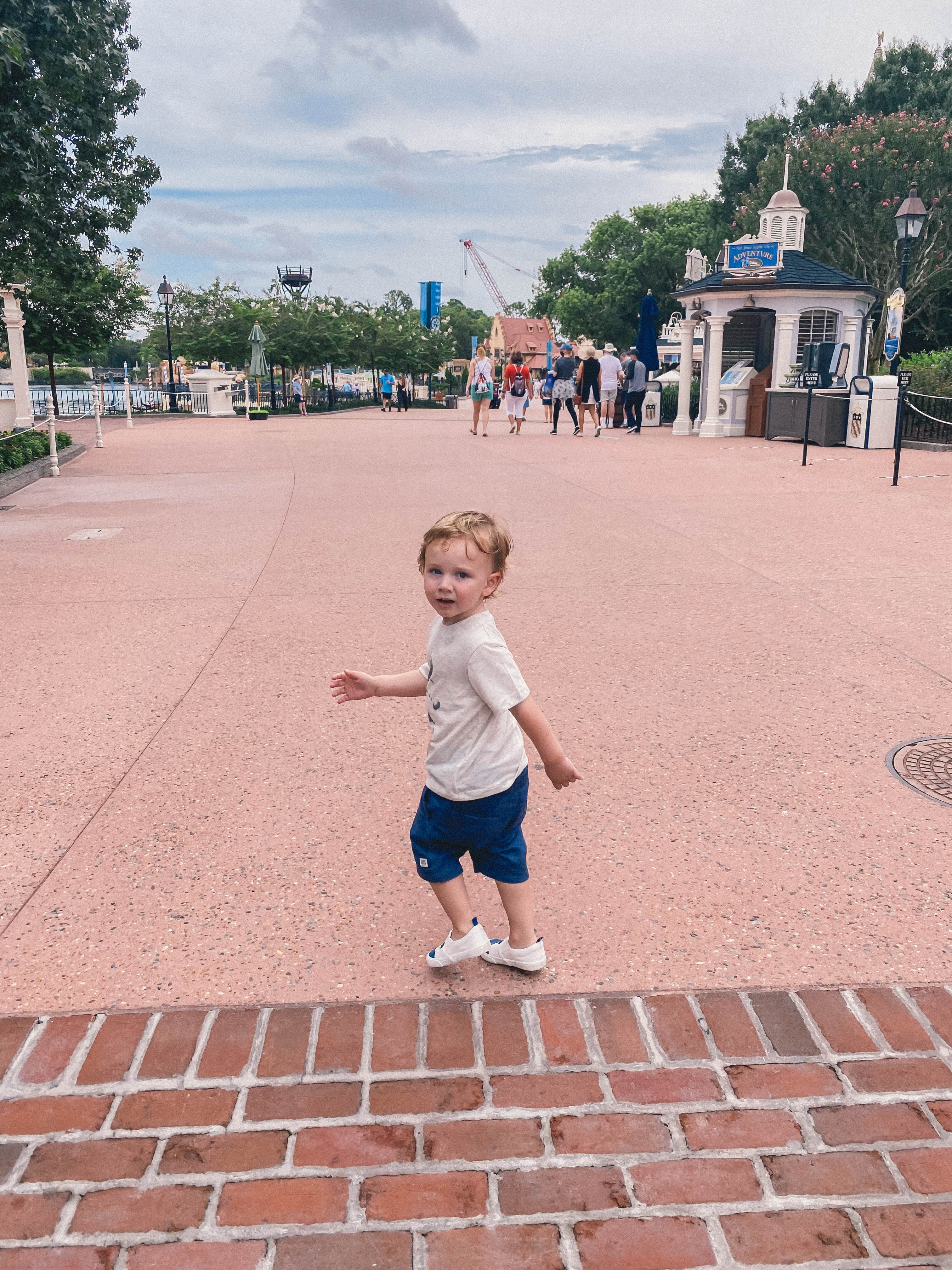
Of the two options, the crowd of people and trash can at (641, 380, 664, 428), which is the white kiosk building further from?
trash can at (641, 380, 664, 428)

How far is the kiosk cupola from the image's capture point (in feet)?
83.5

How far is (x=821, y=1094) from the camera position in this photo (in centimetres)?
245

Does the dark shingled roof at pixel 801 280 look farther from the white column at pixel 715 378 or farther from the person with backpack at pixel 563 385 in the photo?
the person with backpack at pixel 563 385

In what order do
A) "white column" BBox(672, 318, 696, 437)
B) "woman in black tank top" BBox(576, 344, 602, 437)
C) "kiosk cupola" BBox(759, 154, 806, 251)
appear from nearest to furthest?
"woman in black tank top" BBox(576, 344, 602, 437)
"white column" BBox(672, 318, 696, 437)
"kiosk cupola" BBox(759, 154, 806, 251)

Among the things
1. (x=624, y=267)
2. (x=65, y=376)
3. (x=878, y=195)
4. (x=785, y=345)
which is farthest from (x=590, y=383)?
(x=65, y=376)

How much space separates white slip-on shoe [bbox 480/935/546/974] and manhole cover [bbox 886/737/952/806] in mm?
1889

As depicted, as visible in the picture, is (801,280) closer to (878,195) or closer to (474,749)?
(878,195)

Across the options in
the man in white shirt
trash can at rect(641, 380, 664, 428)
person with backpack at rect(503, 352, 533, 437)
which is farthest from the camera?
trash can at rect(641, 380, 664, 428)

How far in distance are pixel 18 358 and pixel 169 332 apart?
61.0 ft

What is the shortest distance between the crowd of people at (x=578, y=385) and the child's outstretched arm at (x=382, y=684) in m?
19.6

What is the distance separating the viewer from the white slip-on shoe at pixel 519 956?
9.60 feet

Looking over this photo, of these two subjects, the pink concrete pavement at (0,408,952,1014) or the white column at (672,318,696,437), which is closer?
the pink concrete pavement at (0,408,952,1014)

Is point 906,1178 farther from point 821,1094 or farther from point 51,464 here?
point 51,464

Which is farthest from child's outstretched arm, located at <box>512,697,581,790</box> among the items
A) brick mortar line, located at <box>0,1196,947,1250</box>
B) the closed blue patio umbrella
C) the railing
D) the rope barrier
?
the closed blue patio umbrella
